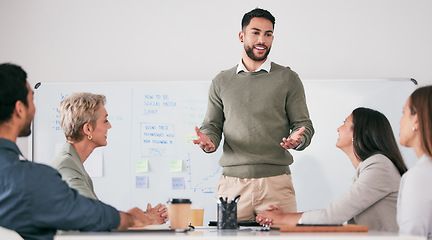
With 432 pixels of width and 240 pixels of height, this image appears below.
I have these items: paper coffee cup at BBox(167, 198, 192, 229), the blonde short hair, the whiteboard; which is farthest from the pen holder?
the whiteboard

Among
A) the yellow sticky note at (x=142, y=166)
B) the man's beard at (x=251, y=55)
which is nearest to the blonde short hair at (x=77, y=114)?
the man's beard at (x=251, y=55)

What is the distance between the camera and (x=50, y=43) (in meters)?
4.02

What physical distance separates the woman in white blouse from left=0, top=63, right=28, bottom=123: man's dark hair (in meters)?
1.17

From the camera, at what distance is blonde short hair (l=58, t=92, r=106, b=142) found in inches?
86.4

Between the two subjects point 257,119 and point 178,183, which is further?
point 178,183

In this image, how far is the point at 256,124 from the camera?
2.38 m

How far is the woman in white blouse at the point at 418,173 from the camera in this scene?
143 cm

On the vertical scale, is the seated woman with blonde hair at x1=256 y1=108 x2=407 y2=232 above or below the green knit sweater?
below

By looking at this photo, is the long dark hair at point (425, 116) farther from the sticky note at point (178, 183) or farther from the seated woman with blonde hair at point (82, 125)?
the sticky note at point (178, 183)

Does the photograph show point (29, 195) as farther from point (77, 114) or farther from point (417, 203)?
point (417, 203)

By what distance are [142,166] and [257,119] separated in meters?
1.60

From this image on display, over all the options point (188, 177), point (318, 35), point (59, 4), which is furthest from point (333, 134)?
point (59, 4)

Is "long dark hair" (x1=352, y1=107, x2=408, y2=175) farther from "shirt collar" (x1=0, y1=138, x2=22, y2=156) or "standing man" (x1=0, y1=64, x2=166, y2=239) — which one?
"shirt collar" (x1=0, y1=138, x2=22, y2=156)

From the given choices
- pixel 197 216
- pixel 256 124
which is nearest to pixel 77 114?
pixel 197 216
